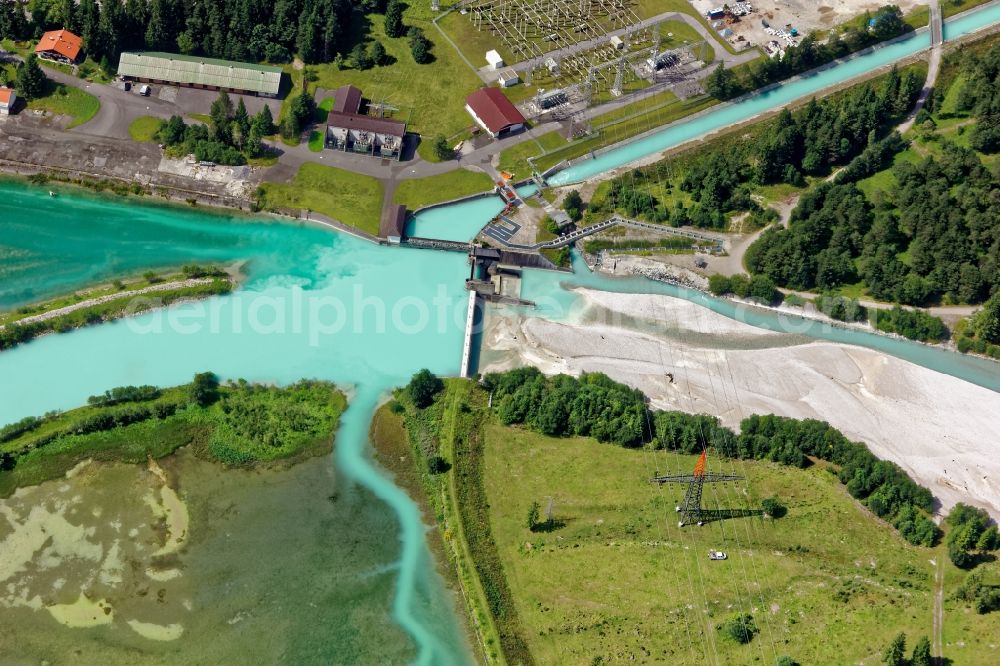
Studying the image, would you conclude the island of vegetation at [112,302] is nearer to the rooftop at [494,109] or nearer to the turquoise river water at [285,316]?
the turquoise river water at [285,316]

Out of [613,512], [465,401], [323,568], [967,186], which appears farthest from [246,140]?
[967,186]

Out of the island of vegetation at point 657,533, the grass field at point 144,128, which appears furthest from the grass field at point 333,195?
the island of vegetation at point 657,533

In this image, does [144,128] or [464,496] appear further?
[144,128]

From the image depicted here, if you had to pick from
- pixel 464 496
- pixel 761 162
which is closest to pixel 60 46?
pixel 464 496

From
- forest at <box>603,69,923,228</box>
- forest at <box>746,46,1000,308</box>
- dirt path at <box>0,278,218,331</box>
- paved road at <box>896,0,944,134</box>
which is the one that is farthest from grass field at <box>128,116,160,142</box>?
paved road at <box>896,0,944,134</box>

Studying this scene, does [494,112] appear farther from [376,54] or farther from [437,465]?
[437,465]

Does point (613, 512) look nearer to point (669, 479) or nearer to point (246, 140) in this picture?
point (669, 479)
